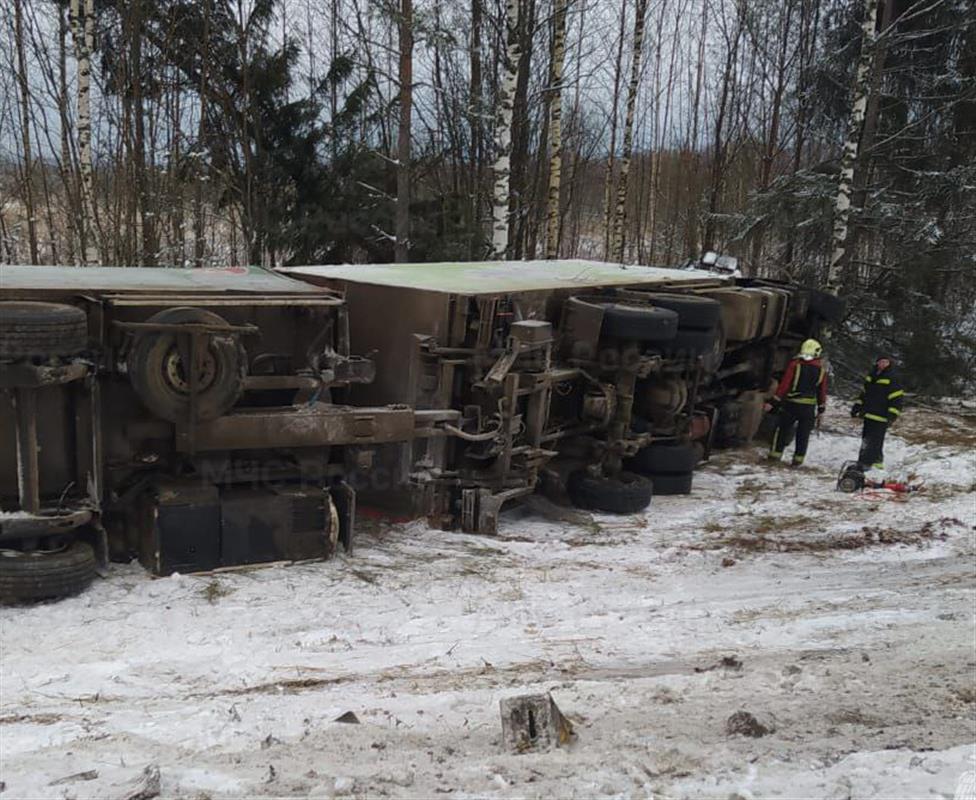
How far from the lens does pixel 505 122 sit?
12.0 m

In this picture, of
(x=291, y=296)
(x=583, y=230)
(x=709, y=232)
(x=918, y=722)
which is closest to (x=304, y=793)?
(x=918, y=722)

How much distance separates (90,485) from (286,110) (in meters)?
11.4

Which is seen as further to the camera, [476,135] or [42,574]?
[476,135]

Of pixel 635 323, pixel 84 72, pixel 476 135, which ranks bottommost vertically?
pixel 635 323

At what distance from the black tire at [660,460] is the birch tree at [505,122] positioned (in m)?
5.66

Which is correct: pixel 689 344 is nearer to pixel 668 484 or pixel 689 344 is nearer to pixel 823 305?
pixel 668 484

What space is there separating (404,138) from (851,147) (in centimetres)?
655

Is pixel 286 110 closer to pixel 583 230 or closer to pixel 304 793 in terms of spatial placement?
pixel 304 793

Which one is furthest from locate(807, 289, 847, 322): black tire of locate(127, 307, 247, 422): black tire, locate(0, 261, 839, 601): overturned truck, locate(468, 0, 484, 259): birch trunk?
locate(127, 307, 247, 422): black tire

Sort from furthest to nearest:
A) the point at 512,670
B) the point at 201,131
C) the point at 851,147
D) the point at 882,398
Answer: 1. the point at 201,131
2. the point at 851,147
3. the point at 882,398
4. the point at 512,670

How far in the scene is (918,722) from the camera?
3336 millimetres

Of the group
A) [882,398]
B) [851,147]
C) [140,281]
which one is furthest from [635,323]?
[851,147]

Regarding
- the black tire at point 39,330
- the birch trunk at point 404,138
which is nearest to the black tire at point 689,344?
the black tire at point 39,330

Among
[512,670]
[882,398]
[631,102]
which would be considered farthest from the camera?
[631,102]
